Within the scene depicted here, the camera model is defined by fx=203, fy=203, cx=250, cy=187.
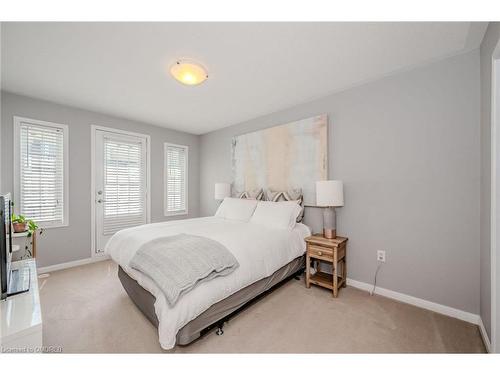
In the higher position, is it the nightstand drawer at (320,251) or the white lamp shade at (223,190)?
the white lamp shade at (223,190)

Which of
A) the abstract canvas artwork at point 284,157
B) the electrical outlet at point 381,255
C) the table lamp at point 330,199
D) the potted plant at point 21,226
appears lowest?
the electrical outlet at point 381,255

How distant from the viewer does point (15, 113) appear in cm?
270

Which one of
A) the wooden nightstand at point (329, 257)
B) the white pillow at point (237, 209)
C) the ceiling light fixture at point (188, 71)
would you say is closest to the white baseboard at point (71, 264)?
the white pillow at point (237, 209)

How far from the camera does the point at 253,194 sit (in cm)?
353

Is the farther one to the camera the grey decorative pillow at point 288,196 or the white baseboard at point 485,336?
the grey decorative pillow at point 288,196

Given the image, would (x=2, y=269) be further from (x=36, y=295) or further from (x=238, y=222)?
(x=238, y=222)

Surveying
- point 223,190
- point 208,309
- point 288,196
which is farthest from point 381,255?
point 223,190

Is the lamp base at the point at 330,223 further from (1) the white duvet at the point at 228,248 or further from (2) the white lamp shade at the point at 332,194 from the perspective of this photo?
(1) the white duvet at the point at 228,248

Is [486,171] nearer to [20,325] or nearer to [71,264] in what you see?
[20,325]

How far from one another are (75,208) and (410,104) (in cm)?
466

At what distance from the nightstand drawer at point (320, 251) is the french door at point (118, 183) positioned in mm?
3139

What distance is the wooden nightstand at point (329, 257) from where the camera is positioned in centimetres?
222
